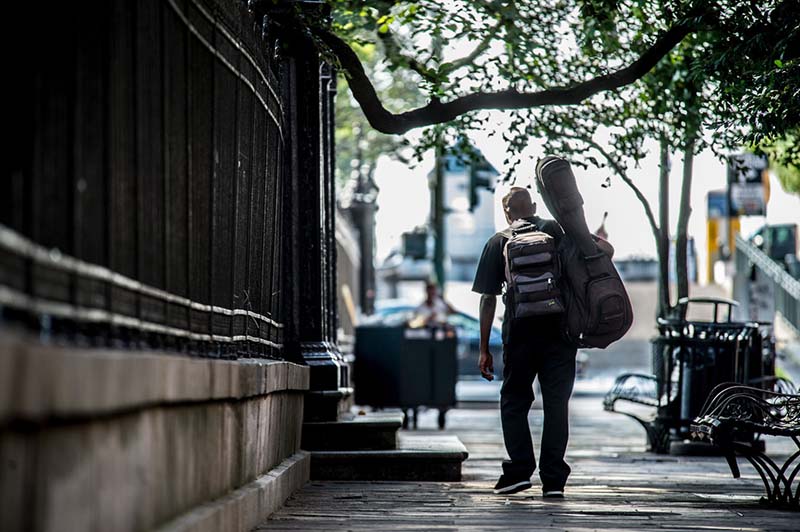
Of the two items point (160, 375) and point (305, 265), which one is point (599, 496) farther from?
point (160, 375)

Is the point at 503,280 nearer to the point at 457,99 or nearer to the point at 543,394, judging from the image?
the point at 543,394

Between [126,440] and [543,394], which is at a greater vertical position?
[543,394]

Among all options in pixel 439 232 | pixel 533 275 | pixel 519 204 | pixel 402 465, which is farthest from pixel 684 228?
pixel 439 232

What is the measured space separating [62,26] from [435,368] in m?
14.5

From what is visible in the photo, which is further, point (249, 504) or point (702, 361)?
point (702, 361)

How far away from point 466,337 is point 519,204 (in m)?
24.1

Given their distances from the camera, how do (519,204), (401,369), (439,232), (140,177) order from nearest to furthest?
1. (140,177)
2. (519,204)
3. (401,369)
4. (439,232)

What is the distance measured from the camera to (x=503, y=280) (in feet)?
31.4

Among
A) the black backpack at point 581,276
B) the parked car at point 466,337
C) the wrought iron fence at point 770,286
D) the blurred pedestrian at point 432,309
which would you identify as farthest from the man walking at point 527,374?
the wrought iron fence at point 770,286

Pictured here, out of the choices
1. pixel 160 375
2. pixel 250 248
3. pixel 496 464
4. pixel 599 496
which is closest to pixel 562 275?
pixel 599 496

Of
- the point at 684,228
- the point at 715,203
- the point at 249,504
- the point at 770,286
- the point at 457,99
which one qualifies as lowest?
the point at 249,504

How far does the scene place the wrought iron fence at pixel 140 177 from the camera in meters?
3.87

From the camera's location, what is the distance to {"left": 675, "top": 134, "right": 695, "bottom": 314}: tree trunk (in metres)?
15.9

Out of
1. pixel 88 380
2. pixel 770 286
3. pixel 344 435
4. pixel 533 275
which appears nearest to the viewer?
pixel 88 380
